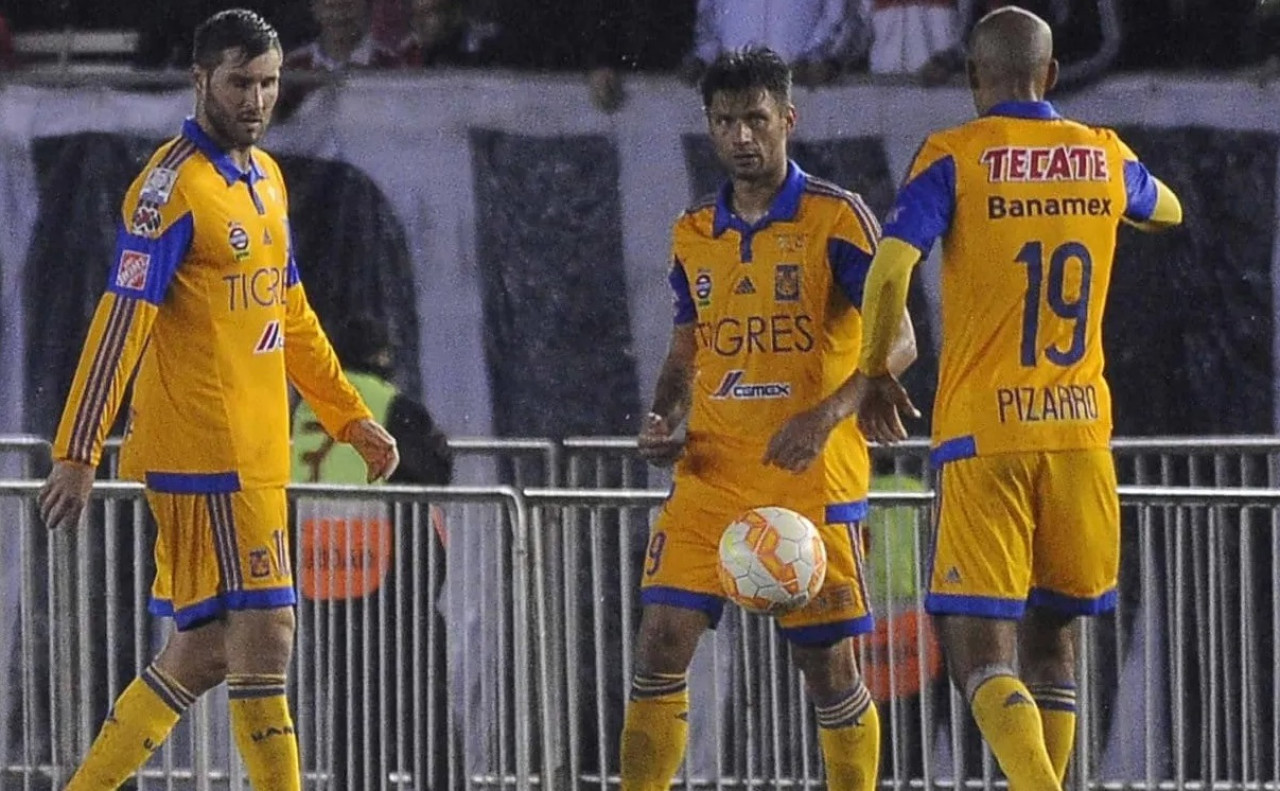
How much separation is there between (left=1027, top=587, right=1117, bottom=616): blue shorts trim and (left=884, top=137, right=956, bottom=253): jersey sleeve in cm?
101

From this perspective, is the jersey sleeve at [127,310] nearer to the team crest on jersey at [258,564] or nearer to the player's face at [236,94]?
the player's face at [236,94]

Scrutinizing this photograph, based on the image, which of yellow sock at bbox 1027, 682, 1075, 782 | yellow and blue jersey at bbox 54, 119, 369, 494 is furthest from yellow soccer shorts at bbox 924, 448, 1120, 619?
yellow and blue jersey at bbox 54, 119, 369, 494

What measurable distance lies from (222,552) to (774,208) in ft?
5.98

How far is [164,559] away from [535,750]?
1.95 m

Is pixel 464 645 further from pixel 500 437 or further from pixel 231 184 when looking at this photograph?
pixel 231 184

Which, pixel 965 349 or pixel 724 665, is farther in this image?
pixel 724 665

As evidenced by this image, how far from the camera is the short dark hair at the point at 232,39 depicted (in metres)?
8.45

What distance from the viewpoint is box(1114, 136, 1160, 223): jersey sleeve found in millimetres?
8320

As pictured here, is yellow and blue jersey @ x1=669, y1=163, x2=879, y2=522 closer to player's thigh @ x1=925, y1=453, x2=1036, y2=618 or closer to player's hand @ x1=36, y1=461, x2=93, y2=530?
player's thigh @ x1=925, y1=453, x2=1036, y2=618

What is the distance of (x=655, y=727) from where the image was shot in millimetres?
8664

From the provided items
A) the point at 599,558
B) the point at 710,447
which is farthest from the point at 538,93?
the point at 710,447

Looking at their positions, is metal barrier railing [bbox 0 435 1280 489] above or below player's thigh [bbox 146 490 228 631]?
above

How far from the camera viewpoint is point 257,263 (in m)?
8.52

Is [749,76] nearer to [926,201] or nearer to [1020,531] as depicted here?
[926,201]
